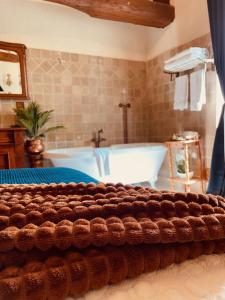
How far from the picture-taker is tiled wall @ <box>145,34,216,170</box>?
9.12 feet

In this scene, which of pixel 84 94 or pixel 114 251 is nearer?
pixel 114 251

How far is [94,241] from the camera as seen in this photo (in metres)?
0.39

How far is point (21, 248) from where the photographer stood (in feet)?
1.25

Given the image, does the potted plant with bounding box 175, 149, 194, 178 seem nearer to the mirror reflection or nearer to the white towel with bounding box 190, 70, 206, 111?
the white towel with bounding box 190, 70, 206, 111

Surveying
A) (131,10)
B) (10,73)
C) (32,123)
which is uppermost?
(131,10)

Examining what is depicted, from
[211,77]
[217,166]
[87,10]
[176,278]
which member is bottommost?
[217,166]

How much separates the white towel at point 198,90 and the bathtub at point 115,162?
0.72 metres

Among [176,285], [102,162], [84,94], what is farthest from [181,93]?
[176,285]

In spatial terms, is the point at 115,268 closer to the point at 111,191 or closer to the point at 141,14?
the point at 111,191

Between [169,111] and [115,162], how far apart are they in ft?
4.25

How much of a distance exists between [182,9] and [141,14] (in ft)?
1.86

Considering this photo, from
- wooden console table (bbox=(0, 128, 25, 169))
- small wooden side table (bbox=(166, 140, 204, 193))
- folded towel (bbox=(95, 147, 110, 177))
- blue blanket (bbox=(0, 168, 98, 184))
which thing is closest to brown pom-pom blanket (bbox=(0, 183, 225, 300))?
blue blanket (bbox=(0, 168, 98, 184))

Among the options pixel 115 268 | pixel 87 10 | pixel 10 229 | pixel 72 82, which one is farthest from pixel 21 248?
pixel 72 82

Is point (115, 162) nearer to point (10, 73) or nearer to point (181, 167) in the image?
point (181, 167)
